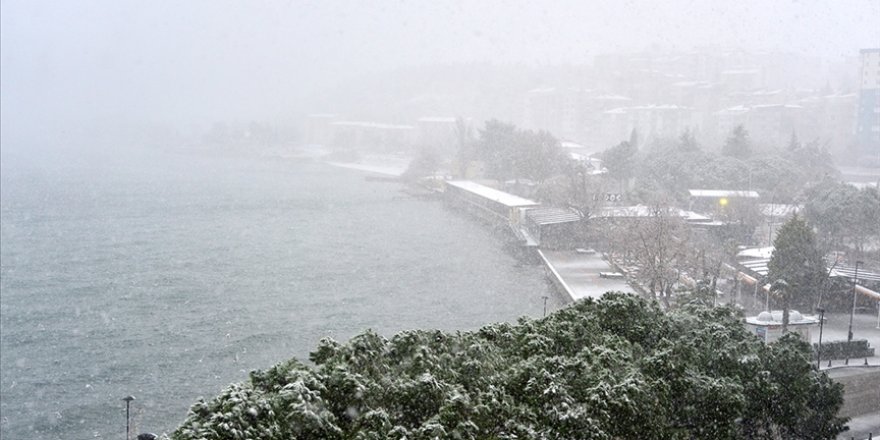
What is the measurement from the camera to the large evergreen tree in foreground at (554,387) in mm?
2551

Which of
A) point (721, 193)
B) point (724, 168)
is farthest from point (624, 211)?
point (724, 168)

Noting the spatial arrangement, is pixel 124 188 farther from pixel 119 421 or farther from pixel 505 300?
pixel 119 421

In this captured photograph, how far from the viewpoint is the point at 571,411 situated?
9.29 ft

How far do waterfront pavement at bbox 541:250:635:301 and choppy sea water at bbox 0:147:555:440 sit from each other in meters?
0.30

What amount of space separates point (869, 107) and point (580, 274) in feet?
36.8

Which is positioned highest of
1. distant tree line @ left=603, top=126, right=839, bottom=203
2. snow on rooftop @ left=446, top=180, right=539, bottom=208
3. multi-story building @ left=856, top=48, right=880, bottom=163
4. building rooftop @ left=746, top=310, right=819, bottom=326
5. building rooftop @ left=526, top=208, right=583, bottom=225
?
multi-story building @ left=856, top=48, right=880, bottom=163

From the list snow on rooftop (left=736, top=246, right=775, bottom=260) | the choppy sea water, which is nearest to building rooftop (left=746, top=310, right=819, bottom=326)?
snow on rooftop (left=736, top=246, right=775, bottom=260)

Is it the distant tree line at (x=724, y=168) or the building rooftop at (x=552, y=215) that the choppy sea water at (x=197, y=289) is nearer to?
the building rooftop at (x=552, y=215)

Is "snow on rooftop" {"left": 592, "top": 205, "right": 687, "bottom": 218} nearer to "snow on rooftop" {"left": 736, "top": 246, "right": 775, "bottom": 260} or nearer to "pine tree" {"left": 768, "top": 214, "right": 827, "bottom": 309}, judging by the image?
"snow on rooftop" {"left": 736, "top": 246, "right": 775, "bottom": 260}

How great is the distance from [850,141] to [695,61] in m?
20.8

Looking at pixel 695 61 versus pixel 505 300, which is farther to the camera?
pixel 695 61

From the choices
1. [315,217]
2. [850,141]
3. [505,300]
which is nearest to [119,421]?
[505,300]

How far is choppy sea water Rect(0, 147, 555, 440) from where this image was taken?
271 inches

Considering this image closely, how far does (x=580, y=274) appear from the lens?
34.2 ft
